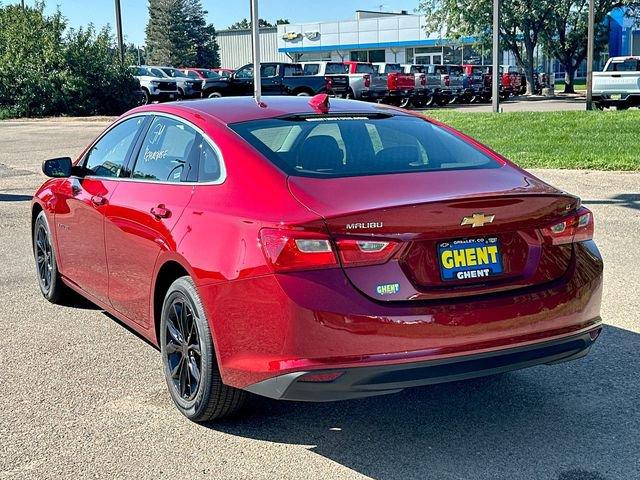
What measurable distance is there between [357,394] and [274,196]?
0.94 m

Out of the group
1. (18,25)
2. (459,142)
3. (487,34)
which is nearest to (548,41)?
(487,34)

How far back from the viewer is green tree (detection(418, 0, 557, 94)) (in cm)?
4125

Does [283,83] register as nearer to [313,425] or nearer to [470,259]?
[313,425]

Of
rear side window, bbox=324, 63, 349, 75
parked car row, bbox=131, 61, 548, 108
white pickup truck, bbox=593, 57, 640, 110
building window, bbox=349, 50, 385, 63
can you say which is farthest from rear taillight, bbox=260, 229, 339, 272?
building window, bbox=349, 50, 385, 63

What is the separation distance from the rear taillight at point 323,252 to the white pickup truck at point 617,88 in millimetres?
24033

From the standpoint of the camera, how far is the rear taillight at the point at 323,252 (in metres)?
3.42

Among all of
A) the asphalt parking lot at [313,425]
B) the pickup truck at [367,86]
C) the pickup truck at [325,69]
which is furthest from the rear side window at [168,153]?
the pickup truck at [325,69]

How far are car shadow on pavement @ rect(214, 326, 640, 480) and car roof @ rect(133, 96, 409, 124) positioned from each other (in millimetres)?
1541

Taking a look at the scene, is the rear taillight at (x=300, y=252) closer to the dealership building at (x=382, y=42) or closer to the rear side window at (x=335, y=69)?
the rear side window at (x=335, y=69)

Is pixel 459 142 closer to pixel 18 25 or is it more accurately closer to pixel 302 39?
pixel 18 25

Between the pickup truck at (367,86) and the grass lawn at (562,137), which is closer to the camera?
the grass lawn at (562,137)

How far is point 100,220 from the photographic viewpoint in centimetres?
507

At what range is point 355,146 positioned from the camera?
4359 millimetres

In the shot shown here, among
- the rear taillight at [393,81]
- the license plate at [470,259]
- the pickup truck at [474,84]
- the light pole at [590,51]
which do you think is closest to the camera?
the license plate at [470,259]
